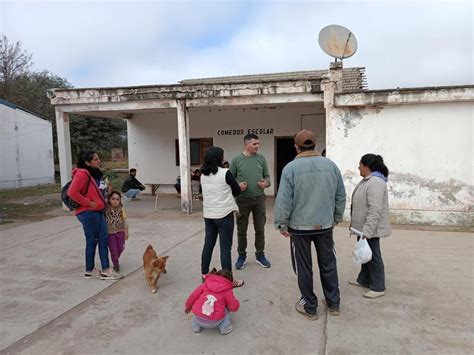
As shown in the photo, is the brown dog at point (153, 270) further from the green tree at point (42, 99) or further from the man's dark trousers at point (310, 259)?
the green tree at point (42, 99)

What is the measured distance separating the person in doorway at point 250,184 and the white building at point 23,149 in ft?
49.3

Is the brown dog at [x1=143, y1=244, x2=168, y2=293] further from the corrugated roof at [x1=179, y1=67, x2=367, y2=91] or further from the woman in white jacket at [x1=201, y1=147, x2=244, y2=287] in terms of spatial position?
the corrugated roof at [x1=179, y1=67, x2=367, y2=91]

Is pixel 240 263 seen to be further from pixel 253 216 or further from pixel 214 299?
pixel 214 299

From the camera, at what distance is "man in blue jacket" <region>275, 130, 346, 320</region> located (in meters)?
2.99

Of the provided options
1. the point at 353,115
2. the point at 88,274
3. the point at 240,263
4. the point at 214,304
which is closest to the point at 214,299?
the point at 214,304

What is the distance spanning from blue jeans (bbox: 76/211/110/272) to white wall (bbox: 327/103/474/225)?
5073 mm

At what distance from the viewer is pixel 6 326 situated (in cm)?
313

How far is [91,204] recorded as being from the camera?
3.90 metres

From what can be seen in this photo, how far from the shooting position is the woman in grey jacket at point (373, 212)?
11.2 ft

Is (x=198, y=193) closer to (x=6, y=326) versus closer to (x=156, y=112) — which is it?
(x=156, y=112)

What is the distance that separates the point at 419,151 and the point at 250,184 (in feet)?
14.3

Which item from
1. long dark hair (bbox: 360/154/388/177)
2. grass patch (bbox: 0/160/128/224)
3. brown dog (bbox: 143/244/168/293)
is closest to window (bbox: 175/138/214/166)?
grass patch (bbox: 0/160/128/224)

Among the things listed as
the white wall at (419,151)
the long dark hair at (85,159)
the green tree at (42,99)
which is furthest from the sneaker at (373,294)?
the green tree at (42,99)

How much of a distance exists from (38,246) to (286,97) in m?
5.69
